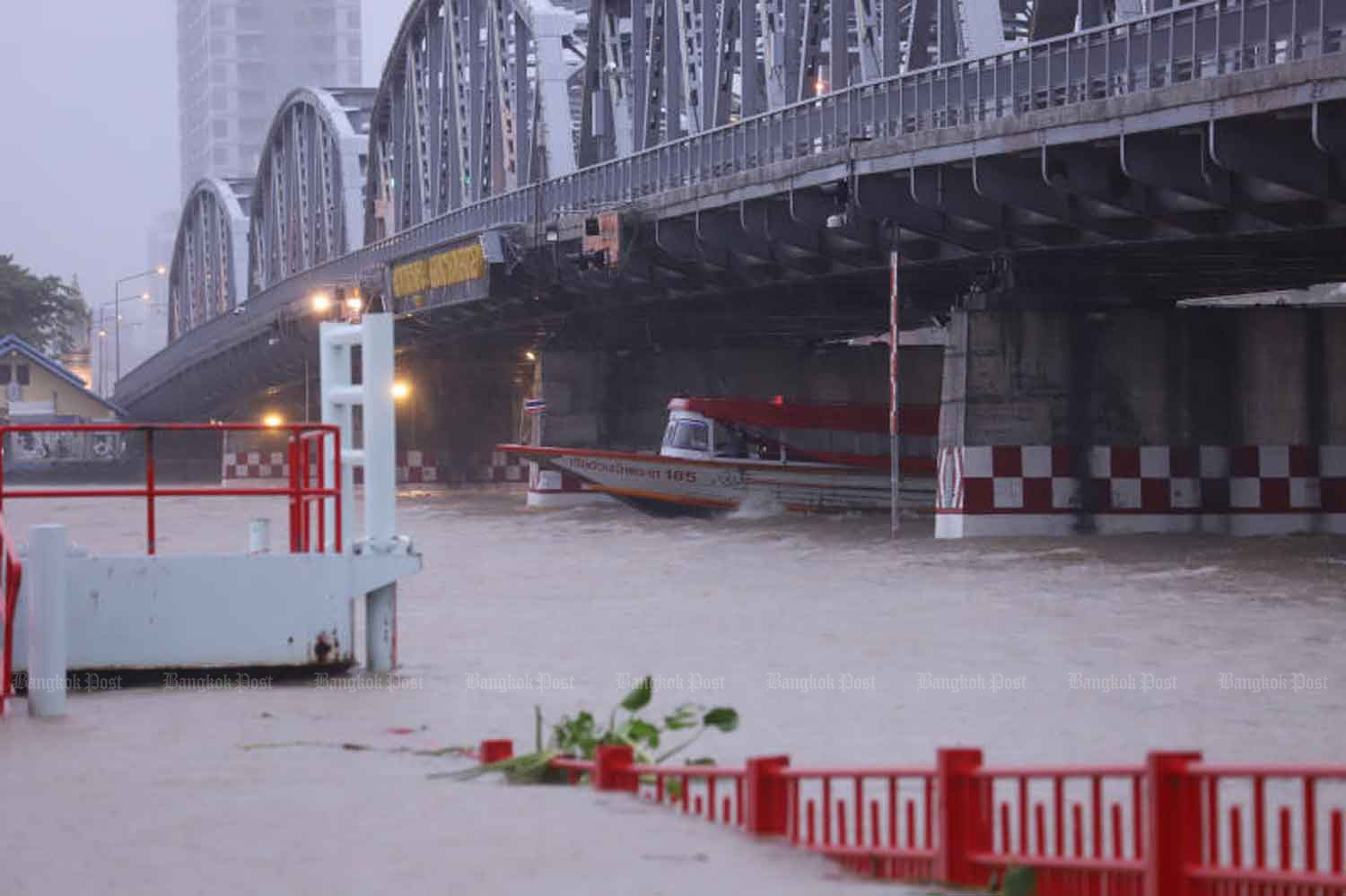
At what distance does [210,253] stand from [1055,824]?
13281 cm

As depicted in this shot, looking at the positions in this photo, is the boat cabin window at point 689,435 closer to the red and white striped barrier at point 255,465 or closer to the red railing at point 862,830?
the red railing at point 862,830

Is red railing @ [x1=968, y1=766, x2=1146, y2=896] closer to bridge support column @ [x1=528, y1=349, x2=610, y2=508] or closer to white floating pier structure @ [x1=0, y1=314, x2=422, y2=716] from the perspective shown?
white floating pier structure @ [x1=0, y1=314, x2=422, y2=716]

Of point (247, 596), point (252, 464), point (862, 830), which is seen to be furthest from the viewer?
point (252, 464)

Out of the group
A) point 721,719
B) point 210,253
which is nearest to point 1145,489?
point 721,719

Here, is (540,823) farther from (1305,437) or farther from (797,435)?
(797,435)

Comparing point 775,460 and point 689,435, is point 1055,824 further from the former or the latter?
point 689,435

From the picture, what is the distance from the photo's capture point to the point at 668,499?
142ft

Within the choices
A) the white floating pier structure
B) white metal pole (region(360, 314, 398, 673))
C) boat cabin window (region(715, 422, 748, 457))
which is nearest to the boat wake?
boat cabin window (region(715, 422, 748, 457))

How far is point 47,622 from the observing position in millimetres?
13164

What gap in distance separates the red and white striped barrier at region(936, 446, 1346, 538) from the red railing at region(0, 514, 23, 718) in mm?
20296

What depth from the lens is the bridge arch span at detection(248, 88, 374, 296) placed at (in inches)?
3748

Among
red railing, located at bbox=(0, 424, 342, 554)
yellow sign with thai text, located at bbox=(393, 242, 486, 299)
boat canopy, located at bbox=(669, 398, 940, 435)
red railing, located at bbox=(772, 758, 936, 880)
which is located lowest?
red railing, located at bbox=(772, 758, 936, 880)

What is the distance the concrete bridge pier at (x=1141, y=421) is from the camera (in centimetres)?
3262

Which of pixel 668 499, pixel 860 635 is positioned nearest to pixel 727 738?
pixel 860 635
